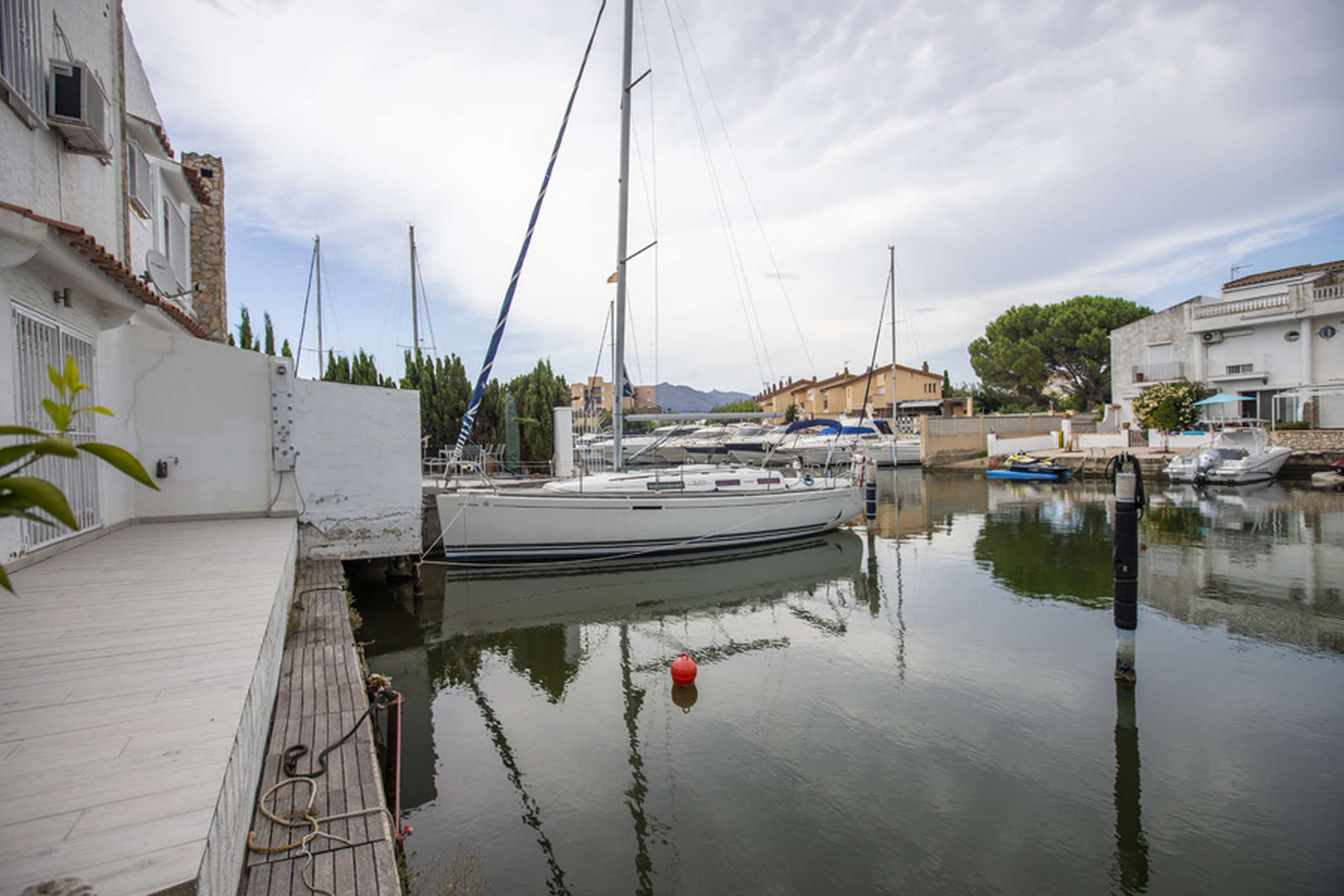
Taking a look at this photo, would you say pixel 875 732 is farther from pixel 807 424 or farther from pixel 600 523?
pixel 807 424

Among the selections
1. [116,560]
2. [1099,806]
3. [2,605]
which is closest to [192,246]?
[116,560]

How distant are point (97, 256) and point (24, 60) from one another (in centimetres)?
177

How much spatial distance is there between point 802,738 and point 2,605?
20.5 feet

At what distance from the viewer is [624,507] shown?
42.7 ft

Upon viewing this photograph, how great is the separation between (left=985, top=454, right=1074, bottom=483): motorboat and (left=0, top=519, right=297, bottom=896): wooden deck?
3032cm

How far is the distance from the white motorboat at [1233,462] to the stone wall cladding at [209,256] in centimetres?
3166

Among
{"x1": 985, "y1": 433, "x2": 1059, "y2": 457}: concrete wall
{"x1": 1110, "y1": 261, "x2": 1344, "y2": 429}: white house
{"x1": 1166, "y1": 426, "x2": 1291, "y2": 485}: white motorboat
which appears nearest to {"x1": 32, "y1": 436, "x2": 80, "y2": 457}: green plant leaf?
{"x1": 1166, "y1": 426, "x2": 1291, "y2": 485}: white motorboat

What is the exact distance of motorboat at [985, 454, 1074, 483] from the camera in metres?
28.7

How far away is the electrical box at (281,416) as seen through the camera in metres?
9.06

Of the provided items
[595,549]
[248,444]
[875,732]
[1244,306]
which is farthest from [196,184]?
[1244,306]

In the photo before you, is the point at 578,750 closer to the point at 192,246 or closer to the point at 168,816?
the point at 168,816

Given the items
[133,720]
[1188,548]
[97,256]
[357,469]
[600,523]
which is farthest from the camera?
[1188,548]

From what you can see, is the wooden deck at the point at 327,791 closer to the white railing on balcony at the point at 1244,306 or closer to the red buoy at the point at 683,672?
the red buoy at the point at 683,672

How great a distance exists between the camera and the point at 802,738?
6.01 m
